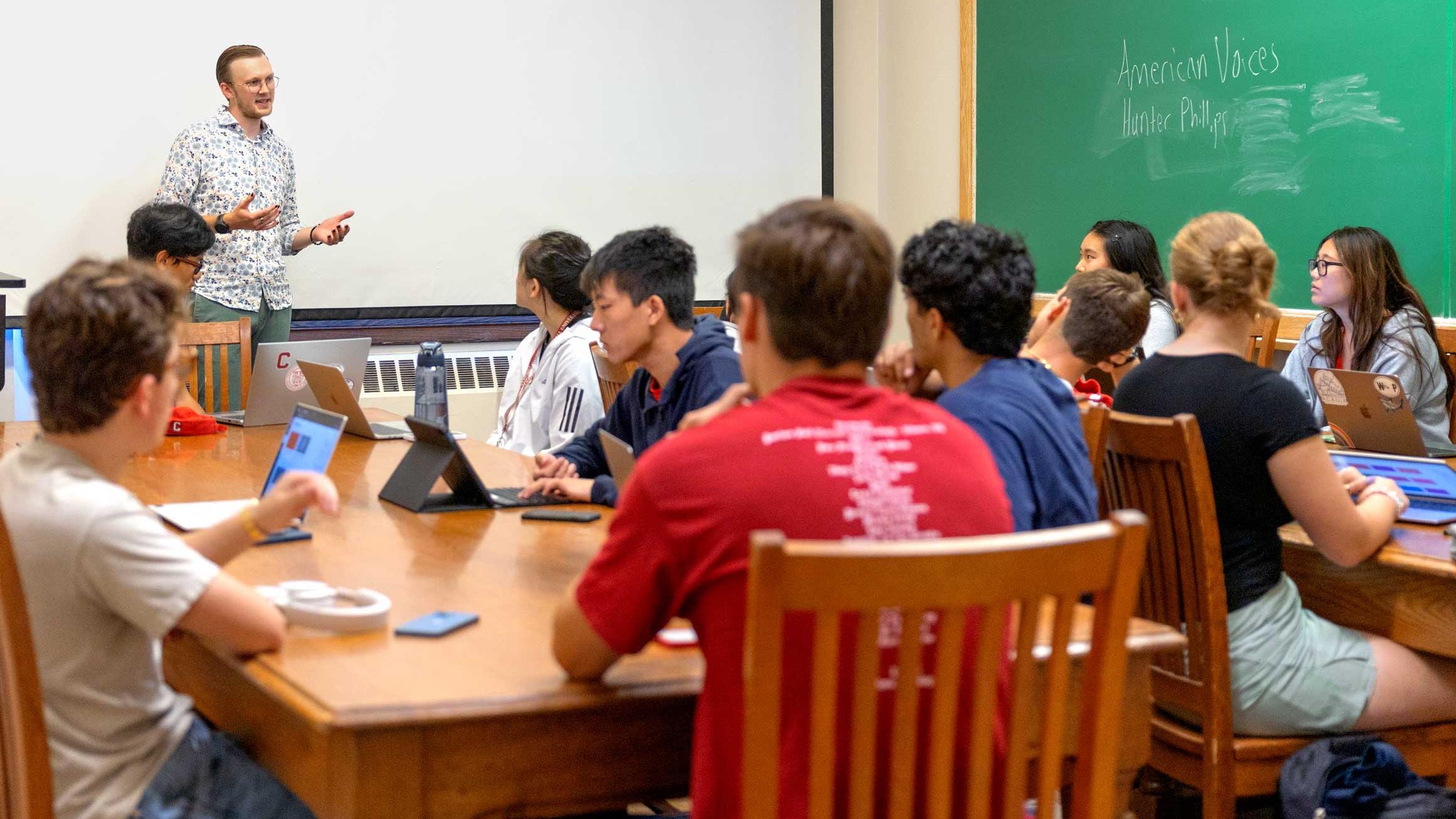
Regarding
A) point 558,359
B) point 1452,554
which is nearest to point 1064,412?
point 1452,554

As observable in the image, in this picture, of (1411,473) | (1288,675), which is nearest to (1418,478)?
(1411,473)

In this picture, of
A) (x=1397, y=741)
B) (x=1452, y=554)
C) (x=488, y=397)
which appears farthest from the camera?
(x=488, y=397)

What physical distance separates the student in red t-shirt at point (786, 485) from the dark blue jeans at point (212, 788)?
1.66 feet

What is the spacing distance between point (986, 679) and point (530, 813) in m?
0.48

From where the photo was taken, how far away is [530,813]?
1358 millimetres

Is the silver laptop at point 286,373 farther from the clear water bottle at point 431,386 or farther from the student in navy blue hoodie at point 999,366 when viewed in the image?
the student in navy blue hoodie at point 999,366

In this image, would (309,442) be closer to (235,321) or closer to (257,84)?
(235,321)

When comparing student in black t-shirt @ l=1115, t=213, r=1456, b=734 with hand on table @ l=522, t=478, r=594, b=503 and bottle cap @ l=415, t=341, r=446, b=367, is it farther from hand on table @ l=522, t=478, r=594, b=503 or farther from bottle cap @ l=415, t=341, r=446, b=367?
bottle cap @ l=415, t=341, r=446, b=367

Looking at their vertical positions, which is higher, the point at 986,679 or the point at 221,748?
the point at 986,679

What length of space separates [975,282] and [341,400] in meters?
1.80

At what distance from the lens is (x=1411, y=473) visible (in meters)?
2.40

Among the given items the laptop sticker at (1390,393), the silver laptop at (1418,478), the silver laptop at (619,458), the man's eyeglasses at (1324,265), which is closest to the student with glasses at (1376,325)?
the man's eyeglasses at (1324,265)

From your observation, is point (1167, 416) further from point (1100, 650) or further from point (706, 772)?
point (706, 772)

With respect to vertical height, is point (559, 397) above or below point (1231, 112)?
below
